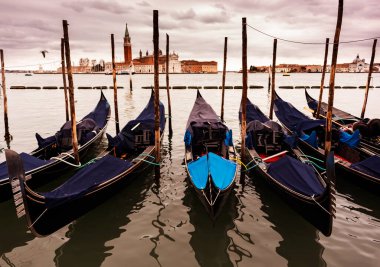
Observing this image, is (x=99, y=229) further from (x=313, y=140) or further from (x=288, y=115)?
(x=288, y=115)

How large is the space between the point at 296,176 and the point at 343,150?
14.9ft

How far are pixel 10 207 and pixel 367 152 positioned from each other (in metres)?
11.0

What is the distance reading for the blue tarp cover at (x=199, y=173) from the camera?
6601 millimetres

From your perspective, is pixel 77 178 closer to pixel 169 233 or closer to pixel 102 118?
pixel 169 233

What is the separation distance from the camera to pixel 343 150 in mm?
10023

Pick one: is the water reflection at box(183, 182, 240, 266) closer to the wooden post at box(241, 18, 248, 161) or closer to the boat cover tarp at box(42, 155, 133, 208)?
the wooden post at box(241, 18, 248, 161)

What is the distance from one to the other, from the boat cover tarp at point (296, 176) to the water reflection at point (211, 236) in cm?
147

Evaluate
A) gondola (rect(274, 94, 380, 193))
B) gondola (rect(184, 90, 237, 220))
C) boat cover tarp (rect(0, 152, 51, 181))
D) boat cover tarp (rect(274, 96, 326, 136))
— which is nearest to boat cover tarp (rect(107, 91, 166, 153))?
gondola (rect(184, 90, 237, 220))

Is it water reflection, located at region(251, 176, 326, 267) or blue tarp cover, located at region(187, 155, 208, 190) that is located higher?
blue tarp cover, located at region(187, 155, 208, 190)

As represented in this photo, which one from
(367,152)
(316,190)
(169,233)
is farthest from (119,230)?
(367,152)

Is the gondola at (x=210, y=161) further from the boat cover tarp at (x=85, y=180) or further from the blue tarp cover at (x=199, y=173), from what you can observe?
the boat cover tarp at (x=85, y=180)

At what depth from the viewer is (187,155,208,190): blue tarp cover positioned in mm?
6601

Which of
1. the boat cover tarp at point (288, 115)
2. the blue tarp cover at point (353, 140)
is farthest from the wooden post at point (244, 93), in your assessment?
the boat cover tarp at point (288, 115)

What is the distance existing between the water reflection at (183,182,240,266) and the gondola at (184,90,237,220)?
0.49 metres
